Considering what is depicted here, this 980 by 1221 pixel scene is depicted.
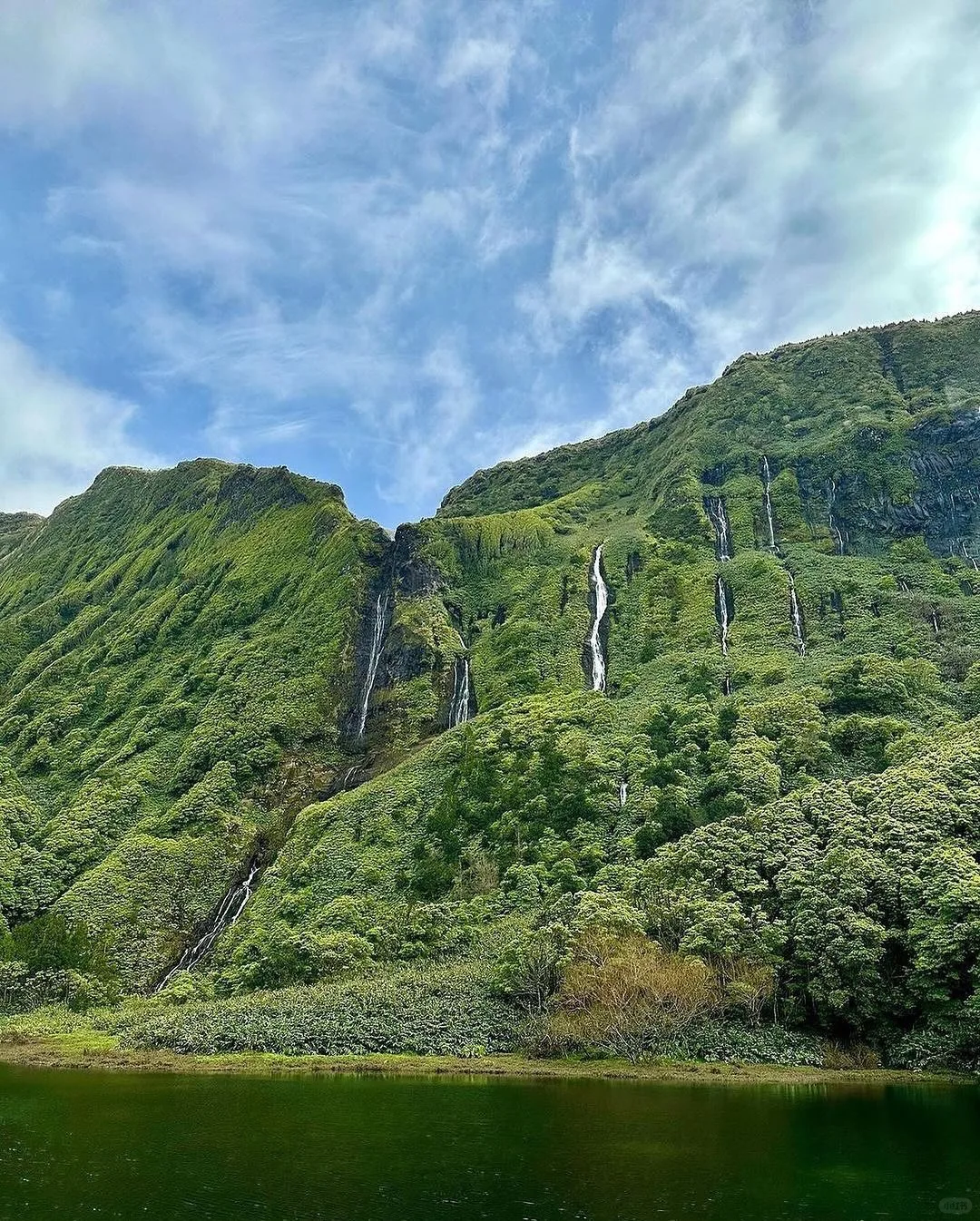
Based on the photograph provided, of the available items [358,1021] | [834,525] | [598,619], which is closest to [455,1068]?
[358,1021]

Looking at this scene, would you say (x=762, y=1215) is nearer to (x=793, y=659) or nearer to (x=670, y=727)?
(x=670, y=727)

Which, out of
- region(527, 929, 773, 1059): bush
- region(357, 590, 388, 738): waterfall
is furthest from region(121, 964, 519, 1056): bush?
region(357, 590, 388, 738): waterfall

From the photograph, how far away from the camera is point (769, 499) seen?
131625 millimetres

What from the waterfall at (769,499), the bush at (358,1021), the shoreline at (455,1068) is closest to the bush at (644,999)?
the shoreline at (455,1068)

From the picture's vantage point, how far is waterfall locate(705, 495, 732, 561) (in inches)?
4850

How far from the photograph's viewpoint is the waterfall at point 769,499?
407 feet

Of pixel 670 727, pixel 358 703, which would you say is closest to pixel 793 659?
pixel 670 727

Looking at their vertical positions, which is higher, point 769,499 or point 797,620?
point 769,499

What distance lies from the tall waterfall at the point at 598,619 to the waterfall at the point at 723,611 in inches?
572

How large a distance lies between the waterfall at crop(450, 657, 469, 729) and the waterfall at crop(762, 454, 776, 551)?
4876cm

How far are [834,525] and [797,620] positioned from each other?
3133cm

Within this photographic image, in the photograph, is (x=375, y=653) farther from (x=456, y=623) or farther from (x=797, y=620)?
(x=797, y=620)

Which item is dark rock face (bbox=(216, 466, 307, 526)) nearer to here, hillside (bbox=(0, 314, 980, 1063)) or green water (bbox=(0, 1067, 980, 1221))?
hillside (bbox=(0, 314, 980, 1063))

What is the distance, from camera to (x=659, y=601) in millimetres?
111375
